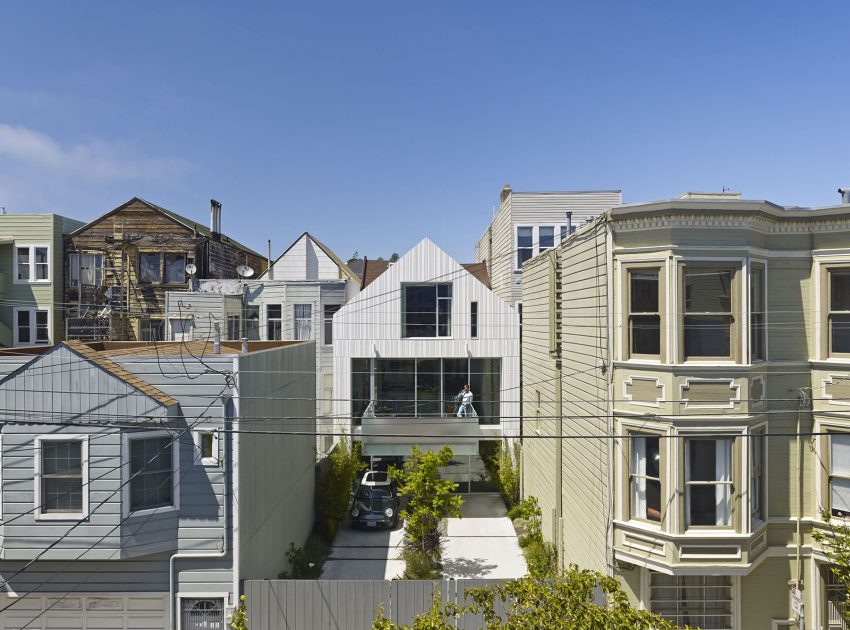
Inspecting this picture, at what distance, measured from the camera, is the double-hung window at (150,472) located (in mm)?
9906

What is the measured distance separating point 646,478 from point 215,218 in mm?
24878

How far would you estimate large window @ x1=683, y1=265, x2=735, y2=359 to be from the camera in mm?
9758

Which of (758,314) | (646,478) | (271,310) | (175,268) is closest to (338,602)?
(646,478)

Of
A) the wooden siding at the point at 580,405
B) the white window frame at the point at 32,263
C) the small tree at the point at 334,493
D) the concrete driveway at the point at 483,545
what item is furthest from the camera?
the white window frame at the point at 32,263

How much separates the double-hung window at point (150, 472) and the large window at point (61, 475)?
2.79ft

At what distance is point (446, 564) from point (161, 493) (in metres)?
8.18

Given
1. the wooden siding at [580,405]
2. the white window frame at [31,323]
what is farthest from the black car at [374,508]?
the white window frame at [31,323]

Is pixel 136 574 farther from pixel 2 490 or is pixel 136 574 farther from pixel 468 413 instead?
pixel 468 413

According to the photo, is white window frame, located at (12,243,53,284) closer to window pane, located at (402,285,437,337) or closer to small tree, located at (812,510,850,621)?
window pane, located at (402,285,437,337)

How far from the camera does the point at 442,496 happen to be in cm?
1420

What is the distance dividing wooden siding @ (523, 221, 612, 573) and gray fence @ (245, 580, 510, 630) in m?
2.87

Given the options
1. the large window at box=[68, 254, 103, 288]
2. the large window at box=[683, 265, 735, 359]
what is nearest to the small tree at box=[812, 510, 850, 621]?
the large window at box=[683, 265, 735, 359]

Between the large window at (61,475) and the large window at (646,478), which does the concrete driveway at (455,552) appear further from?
the large window at (61,475)

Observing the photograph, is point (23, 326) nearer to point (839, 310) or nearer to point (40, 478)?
point (40, 478)
